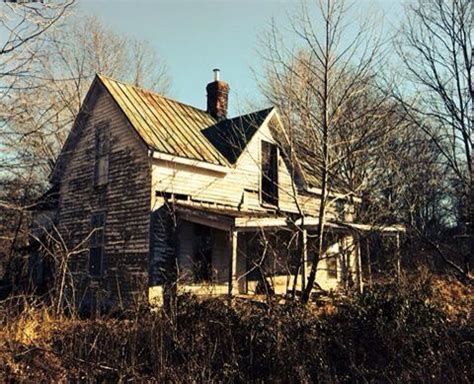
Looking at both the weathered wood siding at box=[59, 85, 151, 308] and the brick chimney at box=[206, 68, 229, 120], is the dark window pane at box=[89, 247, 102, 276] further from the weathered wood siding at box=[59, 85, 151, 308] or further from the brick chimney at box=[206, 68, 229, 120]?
the brick chimney at box=[206, 68, 229, 120]

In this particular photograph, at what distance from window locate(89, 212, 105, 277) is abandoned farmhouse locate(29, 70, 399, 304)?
0.03 metres

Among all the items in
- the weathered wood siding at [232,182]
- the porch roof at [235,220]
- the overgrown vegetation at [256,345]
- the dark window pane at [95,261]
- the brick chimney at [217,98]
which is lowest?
the overgrown vegetation at [256,345]

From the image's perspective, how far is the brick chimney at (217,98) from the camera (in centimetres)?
1936

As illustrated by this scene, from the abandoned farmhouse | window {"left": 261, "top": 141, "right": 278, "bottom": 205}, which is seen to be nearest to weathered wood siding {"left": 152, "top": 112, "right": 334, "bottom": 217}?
the abandoned farmhouse

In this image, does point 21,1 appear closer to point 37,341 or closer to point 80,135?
point 37,341

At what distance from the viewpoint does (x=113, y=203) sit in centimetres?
1456

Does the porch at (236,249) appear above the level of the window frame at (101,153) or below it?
below

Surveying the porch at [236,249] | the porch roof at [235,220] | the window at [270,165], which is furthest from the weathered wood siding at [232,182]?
the porch at [236,249]

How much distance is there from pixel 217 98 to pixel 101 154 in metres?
6.31

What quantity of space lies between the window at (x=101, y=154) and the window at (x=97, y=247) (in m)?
1.22

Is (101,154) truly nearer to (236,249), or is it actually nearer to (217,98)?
(236,249)

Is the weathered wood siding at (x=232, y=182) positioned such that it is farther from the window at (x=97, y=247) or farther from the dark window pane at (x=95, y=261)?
the dark window pane at (x=95, y=261)

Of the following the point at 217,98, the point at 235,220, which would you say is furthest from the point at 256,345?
the point at 217,98

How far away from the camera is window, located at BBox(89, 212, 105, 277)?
14.7 metres
